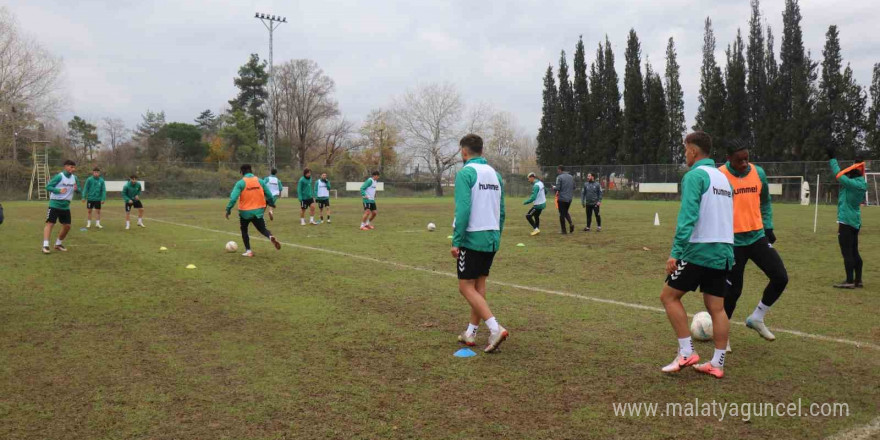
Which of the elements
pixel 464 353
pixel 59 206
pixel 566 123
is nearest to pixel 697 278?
pixel 464 353

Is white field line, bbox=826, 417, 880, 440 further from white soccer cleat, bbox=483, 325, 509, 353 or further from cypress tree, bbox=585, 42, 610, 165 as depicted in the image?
cypress tree, bbox=585, 42, 610, 165

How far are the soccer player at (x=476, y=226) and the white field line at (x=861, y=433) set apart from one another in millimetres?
2593

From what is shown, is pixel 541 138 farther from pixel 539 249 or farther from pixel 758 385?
pixel 758 385

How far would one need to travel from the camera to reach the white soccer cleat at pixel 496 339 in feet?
17.8

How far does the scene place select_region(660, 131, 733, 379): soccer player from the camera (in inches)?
187

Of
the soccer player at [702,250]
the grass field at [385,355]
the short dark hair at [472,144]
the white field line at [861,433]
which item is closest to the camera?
the white field line at [861,433]

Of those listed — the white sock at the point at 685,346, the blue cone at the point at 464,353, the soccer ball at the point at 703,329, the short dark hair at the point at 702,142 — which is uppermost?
the short dark hair at the point at 702,142

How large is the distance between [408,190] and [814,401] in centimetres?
5879

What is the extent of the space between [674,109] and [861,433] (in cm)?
6123

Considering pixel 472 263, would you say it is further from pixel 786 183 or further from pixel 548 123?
pixel 548 123

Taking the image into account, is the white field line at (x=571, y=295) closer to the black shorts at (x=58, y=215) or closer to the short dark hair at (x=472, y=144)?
the short dark hair at (x=472, y=144)

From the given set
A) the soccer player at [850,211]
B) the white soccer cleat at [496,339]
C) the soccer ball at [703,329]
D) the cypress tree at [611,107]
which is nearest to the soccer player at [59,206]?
the white soccer cleat at [496,339]

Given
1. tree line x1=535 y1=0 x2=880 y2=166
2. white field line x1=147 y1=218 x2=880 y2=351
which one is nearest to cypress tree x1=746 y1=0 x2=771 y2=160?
tree line x1=535 y1=0 x2=880 y2=166

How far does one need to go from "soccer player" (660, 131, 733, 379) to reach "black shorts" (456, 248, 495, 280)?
1646mm
